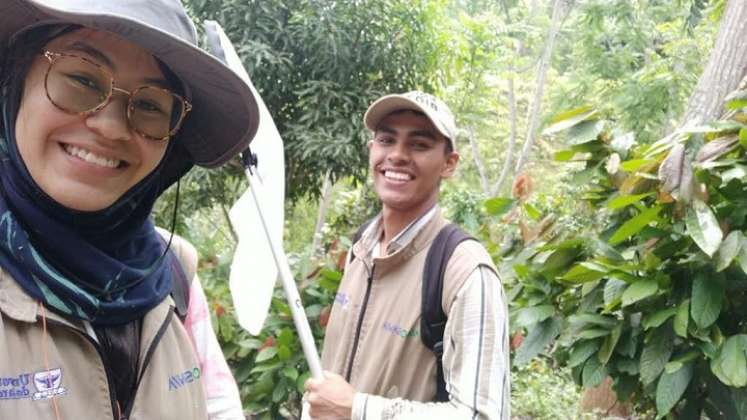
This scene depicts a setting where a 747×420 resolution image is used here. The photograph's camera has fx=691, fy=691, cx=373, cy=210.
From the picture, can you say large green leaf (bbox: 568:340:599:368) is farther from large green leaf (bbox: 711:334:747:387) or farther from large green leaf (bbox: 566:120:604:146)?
large green leaf (bbox: 566:120:604:146)

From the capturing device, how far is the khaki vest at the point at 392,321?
1.77 metres

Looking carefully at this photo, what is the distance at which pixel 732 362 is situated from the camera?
203 centimetres

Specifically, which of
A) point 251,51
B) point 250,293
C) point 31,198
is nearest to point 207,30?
point 250,293

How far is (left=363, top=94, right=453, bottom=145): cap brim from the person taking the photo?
197 cm

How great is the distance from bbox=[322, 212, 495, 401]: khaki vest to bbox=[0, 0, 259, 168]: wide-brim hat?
2.23 feet

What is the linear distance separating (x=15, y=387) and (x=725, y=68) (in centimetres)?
348

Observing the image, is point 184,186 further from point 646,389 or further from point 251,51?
point 646,389

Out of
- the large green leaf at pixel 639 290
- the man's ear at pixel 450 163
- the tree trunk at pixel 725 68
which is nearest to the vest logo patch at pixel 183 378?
the man's ear at pixel 450 163

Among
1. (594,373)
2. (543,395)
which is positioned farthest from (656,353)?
(543,395)

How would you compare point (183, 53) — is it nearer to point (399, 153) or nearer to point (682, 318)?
point (399, 153)

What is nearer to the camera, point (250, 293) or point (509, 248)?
point (250, 293)

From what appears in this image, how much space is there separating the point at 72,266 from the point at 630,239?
6.27 feet

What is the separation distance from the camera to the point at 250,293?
1.75 metres

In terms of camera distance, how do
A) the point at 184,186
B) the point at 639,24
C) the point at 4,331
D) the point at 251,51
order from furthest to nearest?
the point at 639,24 → the point at 184,186 → the point at 251,51 → the point at 4,331
